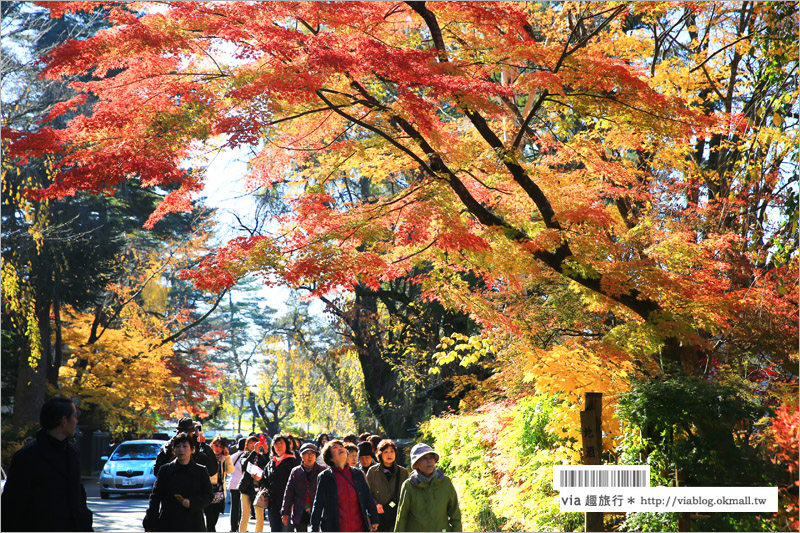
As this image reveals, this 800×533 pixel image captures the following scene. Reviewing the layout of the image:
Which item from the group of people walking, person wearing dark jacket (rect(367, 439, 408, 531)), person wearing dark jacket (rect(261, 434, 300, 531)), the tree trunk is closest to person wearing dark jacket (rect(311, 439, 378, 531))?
the group of people walking

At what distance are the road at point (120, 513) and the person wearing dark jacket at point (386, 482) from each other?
576 cm

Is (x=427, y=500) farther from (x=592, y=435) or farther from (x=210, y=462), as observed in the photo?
(x=210, y=462)

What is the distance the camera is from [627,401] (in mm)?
7602

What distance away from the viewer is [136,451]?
64.3 ft

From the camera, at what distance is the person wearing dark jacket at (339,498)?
22.4 feet

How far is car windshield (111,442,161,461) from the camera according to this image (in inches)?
755

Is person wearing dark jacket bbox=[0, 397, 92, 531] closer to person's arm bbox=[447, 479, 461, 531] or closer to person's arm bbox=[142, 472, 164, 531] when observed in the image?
person's arm bbox=[142, 472, 164, 531]

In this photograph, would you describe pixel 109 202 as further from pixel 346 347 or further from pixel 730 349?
pixel 730 349

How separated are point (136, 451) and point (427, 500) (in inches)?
614

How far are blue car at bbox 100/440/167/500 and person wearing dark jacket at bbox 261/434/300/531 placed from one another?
10.7 m

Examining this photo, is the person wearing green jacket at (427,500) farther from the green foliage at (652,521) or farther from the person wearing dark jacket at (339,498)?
the green foliage at (652,521)

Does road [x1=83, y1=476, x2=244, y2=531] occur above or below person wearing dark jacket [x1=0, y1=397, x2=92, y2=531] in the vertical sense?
below

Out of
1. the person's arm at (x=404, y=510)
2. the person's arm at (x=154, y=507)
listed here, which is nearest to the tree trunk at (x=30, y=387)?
the person's arm at (x=154, y=507)

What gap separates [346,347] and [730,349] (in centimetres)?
1497
